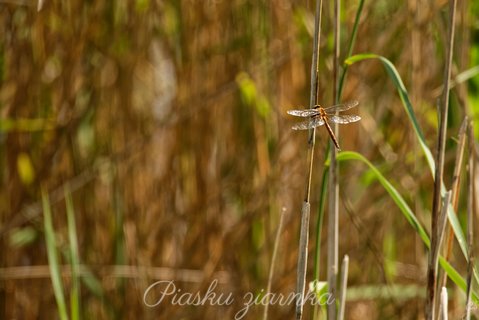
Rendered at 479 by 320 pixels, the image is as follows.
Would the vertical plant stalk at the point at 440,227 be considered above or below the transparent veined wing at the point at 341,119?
below

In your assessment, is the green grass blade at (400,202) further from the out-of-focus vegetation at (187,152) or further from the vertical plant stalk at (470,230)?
the out-of-focus vegetation at (187,152)

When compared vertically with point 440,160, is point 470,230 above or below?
below

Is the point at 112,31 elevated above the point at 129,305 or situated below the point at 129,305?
above

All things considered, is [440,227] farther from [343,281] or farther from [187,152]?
[187,152]

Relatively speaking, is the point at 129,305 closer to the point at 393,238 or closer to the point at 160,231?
the point at 160,231

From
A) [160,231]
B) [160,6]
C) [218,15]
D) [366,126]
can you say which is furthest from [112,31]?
[366,126]

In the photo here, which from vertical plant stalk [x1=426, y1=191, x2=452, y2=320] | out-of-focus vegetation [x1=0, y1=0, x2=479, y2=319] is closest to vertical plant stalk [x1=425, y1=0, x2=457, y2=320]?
vertical plant stalk [x1=426, y1=191, x2=452, y2=320]

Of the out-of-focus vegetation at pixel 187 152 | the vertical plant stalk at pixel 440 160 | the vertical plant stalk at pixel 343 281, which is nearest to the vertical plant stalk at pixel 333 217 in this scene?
the vertical plant stalk at pixel 343 281

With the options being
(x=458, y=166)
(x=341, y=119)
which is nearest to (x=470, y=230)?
(x=458, y=166)
